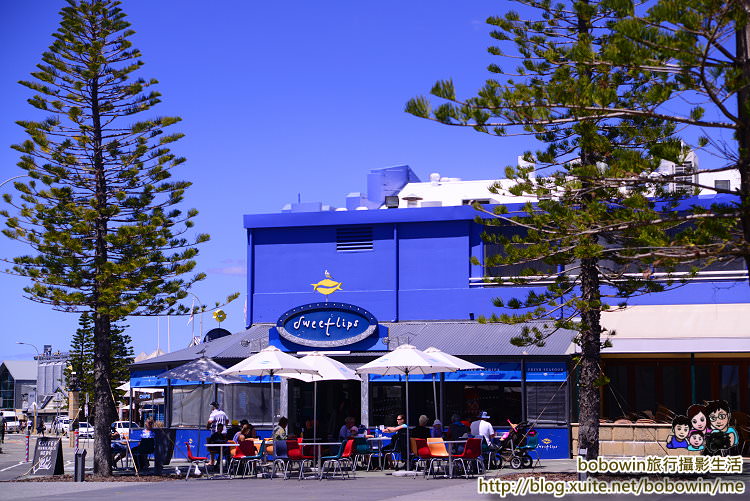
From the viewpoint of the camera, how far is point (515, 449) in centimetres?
2059

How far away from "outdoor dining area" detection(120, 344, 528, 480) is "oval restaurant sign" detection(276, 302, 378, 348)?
367cm

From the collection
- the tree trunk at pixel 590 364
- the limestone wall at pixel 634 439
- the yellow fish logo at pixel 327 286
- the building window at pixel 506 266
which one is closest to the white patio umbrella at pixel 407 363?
the tree trunk at pixel 590 364

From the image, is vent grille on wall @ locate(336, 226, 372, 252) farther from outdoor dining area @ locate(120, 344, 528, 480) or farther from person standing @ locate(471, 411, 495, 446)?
person standing @ locate(471, 411, 495, 446)

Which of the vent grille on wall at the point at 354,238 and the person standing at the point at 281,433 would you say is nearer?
the person standing at the point at 281,433

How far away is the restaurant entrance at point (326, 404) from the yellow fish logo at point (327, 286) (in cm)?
253

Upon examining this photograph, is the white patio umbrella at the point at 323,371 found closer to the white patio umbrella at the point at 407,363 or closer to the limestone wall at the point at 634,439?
the white patio umbrella at the point at 407,363

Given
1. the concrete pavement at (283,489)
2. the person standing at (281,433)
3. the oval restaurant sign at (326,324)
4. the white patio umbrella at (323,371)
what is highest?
the oval restaurant sign at (326,324)

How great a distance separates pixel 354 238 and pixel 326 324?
360 cm

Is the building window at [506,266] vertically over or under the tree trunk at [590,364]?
over

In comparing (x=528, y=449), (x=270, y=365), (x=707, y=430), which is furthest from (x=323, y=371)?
(x=707, y=430)

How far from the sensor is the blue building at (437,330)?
24.2m

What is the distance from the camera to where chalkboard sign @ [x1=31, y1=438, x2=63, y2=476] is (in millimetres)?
21000

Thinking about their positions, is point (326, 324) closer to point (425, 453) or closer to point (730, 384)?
point (425, 453)

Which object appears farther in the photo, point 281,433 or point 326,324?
point 326,324
